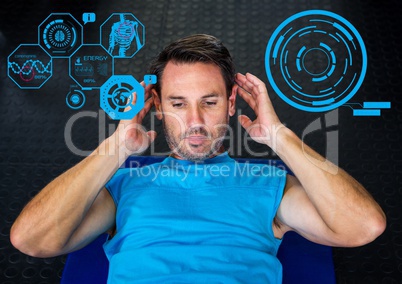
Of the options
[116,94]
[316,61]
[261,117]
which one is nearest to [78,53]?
[116,94]

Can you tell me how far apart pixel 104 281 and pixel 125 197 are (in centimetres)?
24

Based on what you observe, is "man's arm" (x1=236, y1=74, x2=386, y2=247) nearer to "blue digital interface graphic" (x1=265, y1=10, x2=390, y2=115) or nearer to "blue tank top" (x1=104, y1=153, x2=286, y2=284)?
"blue tank top" (x1=104, y1=153, x2=286, y2=284)

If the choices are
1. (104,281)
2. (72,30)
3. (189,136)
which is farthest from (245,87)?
(72,30)

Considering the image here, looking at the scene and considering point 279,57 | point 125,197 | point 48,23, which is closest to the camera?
point 125,197

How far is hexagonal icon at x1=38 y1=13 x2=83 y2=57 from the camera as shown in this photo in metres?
2.13

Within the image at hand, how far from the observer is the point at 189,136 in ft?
4.18

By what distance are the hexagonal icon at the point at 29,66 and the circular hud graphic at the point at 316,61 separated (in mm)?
981

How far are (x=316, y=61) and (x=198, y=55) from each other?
863 millimetres

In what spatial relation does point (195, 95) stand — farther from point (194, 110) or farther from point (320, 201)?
point (320, 201)

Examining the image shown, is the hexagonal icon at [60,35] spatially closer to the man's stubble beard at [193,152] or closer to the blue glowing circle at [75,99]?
the blue glowing circle at [75,99]

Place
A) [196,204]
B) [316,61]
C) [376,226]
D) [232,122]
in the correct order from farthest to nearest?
[316,61], [232,122], [196,204], [376,226]

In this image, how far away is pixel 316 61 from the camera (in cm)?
204

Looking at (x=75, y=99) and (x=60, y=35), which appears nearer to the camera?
(x=75, y=99)

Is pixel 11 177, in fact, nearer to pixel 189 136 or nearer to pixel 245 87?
pixel 189 136
